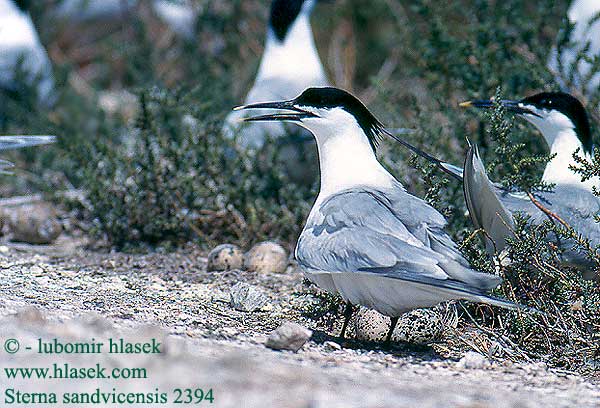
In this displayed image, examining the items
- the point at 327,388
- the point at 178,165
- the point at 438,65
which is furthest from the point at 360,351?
the point at 438,65

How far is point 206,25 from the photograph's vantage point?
671 centimetres

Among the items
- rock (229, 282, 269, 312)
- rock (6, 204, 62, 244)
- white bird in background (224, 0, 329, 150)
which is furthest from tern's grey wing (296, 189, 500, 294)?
white bird in background (224, 0, 329, 150)

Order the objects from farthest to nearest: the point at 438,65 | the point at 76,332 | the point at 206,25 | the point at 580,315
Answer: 1. the point at 206,25
2. the point at 438,65
3. the point at 580,315
4. the point at 76,332

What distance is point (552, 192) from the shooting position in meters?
3.28

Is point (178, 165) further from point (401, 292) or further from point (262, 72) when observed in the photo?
point (401, 292)

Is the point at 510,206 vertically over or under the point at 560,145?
under

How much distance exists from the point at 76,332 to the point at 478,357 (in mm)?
1225

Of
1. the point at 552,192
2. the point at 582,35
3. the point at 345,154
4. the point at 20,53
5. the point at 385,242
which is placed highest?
the point at 582,35

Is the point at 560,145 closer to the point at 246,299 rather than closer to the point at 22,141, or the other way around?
the point at 246,299

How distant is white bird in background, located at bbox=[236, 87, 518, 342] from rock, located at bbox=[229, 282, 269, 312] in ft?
1.43

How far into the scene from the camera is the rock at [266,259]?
383 centimetres

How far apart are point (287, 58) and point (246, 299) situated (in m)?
2.30

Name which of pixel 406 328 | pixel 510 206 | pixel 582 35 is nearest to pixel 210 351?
pixel 406 328

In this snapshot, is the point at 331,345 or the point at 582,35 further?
the point at 582,35
